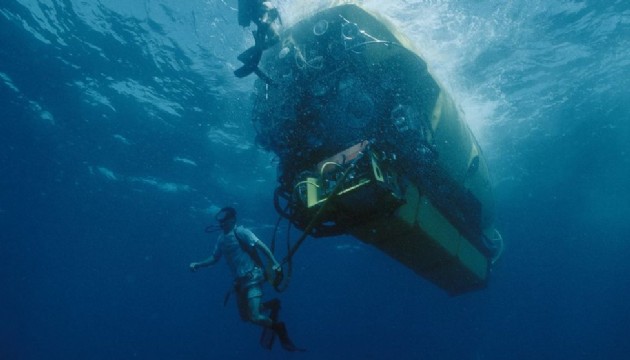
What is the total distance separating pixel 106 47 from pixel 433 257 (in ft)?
36.7

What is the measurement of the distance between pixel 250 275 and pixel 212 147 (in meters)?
11.2

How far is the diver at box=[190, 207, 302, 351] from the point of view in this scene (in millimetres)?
5766

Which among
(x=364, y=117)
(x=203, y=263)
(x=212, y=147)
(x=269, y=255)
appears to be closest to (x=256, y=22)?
(x=364, y=117)

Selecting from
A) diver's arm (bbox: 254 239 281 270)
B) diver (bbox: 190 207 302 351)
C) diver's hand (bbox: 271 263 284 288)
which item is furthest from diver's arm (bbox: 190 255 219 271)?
diver's hand (bbox: 271 263 284 288)

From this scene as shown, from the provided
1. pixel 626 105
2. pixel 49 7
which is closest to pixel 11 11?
pixel 49 7

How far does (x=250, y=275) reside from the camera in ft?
21.5

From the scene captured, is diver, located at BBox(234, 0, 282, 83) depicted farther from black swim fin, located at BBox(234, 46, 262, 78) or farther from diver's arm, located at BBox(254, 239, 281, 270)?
diver's arm, located at BBox(254, 239, 281, 270)

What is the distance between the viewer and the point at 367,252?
31609 mm

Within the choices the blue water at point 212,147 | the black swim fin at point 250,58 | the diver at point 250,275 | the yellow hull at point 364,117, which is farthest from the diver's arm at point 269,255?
the blue water at point 212,147

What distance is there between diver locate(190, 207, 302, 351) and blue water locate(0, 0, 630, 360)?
173 inches

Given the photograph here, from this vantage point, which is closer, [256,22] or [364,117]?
[256,22]

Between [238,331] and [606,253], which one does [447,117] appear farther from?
[238,331]

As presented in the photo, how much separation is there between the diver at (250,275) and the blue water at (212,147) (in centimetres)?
438

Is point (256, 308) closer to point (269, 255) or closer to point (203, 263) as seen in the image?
point (269, 255)
